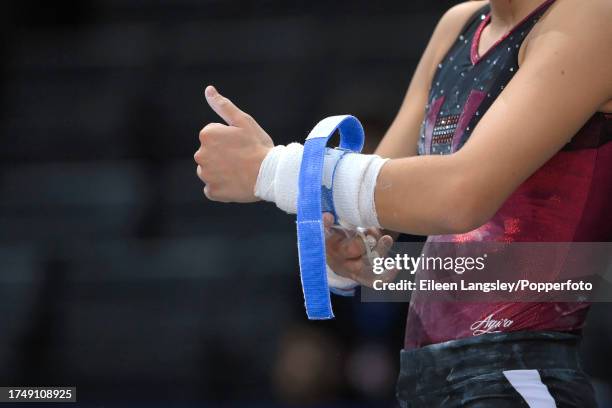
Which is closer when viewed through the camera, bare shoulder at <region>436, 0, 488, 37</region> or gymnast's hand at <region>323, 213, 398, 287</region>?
gymnast's hand at <region>323, 213, 398, 287</region>

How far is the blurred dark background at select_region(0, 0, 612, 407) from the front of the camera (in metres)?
5.47

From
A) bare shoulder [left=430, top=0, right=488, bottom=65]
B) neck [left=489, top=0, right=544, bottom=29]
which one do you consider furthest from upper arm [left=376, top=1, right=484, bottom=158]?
neck [left=489, top=0, right=544, bottom=29]

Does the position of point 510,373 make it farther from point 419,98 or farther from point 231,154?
point 419,98

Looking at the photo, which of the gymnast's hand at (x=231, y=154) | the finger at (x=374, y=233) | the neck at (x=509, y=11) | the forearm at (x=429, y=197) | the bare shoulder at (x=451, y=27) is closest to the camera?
the forearm at (x=429, y=197)

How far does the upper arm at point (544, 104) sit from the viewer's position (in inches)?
A: 68.8

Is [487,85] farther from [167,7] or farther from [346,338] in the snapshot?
[167,7]

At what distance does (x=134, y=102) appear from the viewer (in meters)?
6.45

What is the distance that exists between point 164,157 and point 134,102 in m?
0.48

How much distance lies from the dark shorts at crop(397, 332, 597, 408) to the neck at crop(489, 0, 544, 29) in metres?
0.75

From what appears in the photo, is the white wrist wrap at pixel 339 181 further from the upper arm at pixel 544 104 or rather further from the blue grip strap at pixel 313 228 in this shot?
the upper arm at pixel 544 104

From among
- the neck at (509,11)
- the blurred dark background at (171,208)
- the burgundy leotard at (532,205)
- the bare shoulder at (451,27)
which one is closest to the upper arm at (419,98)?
the bare shoulder at (451,27)

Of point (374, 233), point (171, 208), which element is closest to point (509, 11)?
point (374, 233)

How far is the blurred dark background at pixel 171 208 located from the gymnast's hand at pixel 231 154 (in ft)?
11.1

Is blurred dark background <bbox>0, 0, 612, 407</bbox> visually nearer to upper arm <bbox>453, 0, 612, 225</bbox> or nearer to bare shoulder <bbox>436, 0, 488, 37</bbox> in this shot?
bare shoulder <bbox>436, 0, 488, 37</bbox>
